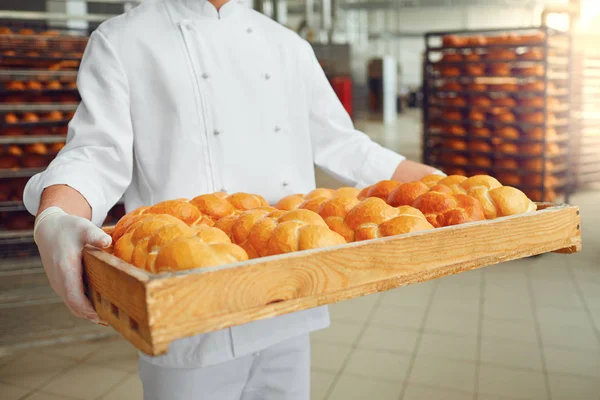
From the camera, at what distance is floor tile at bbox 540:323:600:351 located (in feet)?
9.08

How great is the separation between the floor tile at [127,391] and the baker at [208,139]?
1296 millimetres

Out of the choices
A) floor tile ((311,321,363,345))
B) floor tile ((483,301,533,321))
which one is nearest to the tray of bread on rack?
floor tile ((311,321,363,345))

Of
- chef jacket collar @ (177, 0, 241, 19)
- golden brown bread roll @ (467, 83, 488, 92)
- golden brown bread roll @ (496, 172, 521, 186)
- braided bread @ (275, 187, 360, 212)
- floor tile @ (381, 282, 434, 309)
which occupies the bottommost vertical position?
floor tile @ (381, 282, 434, 309)

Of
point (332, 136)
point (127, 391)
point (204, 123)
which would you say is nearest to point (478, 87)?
point (332, 136)

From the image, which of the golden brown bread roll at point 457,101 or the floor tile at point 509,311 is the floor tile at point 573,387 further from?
the golden brown bread roll at point 457,101

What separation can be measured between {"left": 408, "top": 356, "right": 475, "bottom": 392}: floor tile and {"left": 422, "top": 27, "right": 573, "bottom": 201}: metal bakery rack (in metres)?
2.27

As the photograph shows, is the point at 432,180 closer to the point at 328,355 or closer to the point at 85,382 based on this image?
the point at 328,355

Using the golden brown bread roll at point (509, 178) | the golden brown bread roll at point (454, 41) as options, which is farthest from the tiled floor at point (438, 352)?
the golden brown bread roll at point (454, 41)

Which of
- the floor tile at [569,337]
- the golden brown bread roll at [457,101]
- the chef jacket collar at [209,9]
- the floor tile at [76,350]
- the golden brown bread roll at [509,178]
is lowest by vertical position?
the floor tile at [76,350]

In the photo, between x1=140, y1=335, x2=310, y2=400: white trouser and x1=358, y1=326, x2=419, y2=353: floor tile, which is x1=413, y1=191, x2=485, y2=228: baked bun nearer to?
x1=140, y1=335, x2=310, y2=400: white trouser

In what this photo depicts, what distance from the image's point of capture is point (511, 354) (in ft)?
8.85

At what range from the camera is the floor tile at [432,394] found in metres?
2.37

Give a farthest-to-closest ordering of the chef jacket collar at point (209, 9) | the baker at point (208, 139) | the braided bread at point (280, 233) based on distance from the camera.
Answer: the chef jacket collar at point (209, 9) < the baker at point (208, 139) < the braided bread at point (280, 233)

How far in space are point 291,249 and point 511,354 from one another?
227 centimetres
